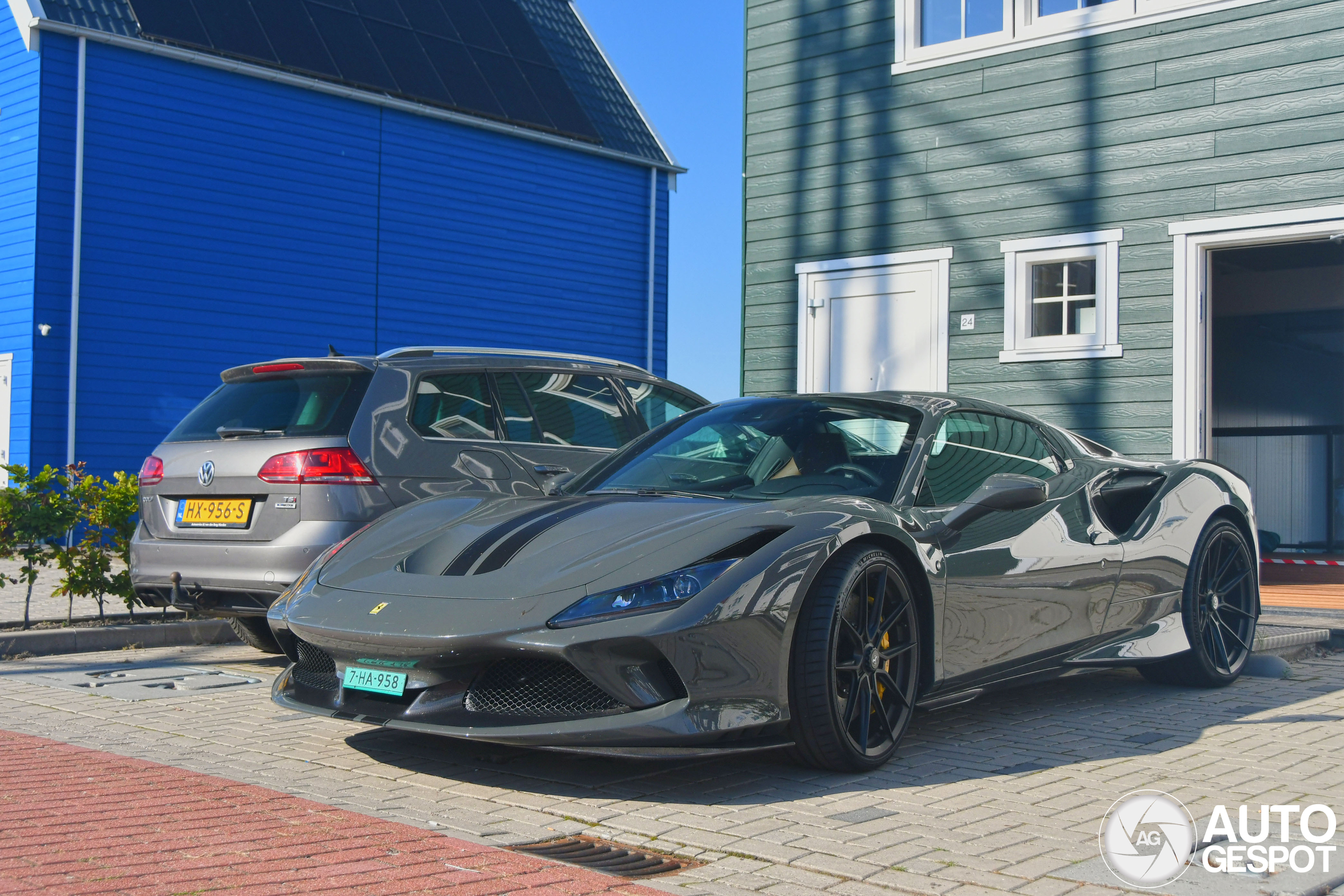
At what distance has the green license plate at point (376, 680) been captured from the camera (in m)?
4.17

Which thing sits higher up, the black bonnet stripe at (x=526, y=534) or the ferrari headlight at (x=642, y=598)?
the black bonnet stripe at (x=526, y=534)

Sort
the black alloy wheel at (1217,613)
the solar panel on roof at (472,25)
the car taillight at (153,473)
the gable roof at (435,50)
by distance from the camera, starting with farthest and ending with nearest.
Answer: the solar panel on roof at (472,25), the gable roof at (435,50), the car taillight at (153,473), the black alloy wheel at (1217,613)

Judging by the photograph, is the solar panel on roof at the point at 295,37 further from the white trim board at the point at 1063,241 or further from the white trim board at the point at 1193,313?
the white trim board at the point at 1193,313

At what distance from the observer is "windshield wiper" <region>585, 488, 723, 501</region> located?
4.92 meters

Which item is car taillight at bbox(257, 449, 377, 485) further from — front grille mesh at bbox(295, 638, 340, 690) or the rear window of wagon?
front grille mesh at bbox(295, 638, 340, 690)

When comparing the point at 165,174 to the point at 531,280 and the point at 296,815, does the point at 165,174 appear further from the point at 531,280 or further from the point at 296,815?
the point at 296,815

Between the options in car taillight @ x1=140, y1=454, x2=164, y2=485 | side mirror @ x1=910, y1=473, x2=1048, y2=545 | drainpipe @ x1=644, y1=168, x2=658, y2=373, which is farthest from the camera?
drainpipe @ x1=644, y1=168, x2=658, y2=373

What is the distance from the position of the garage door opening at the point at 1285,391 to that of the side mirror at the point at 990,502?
42.2 feet

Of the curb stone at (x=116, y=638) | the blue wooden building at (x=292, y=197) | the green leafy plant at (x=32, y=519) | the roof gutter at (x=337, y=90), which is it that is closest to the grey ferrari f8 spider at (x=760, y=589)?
the curb stone at (x=116, y=638)

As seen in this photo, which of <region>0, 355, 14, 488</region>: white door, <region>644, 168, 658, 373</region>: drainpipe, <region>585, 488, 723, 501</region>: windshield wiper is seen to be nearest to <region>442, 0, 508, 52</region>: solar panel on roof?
<region>644, 168, 658, 373</region>: drainpipe

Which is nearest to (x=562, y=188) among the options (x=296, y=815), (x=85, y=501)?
(x=85, y=501)

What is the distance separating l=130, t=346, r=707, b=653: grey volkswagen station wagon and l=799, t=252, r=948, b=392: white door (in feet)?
14.7

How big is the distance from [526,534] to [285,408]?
2.50m

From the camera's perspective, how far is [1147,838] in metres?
3.71
